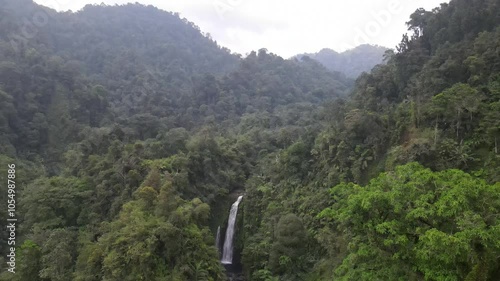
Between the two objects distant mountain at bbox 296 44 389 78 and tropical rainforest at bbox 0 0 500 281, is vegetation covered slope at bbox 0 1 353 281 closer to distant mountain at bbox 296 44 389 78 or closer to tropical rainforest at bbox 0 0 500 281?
tropical rainforest at bbox 0 0 500 281

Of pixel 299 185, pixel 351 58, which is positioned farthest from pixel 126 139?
pixel 351 58

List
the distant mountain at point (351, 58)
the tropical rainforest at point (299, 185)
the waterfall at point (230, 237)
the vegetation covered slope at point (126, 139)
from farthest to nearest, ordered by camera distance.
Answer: the distant mountain at point (351, 58)
the waterfall at point (230, 237)
the vegetation covered slope at point (126, 139)
the tropical rainforest at point (299, 185)

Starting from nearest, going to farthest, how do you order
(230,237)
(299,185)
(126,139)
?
(299,185)
(230,237)
(126,139)

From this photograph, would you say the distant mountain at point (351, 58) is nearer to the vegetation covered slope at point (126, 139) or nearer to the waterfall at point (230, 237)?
the vegetation covered slope at point (126, 139)

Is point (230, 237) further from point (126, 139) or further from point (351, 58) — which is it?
point (351, 58)

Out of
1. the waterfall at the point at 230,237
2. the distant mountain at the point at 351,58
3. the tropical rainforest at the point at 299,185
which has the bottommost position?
the waterfall at the point at 230,237

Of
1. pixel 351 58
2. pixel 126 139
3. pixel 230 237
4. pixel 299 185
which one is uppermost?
pixel 351 58

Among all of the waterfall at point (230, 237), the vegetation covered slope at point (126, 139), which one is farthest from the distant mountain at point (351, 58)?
the waterfall at point (230, 237)
